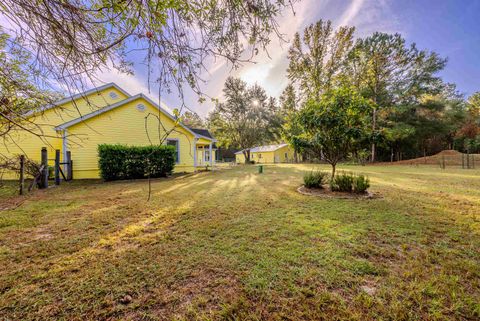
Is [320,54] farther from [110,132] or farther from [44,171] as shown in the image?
[44,171]

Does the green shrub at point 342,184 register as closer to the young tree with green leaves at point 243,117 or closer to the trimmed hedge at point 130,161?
the trimmed hedge at point 130,161

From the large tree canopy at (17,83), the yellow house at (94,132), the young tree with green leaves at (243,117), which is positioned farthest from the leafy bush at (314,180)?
the young tree with green leaves at (243,117)

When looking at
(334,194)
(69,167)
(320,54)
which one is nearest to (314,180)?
(334,194)

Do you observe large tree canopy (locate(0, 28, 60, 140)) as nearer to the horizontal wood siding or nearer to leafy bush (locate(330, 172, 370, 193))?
the horizontal wood siding

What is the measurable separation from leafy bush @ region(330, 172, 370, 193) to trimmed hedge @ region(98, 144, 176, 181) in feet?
23.4

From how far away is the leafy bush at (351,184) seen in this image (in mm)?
5117

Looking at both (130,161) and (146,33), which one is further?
(130,161)

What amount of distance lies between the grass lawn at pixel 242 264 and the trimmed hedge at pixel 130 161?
179 inches

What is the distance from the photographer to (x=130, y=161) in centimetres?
866

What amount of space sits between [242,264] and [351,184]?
4647mm

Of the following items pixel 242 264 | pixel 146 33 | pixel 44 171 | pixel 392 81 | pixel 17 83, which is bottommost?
pixel 242 264

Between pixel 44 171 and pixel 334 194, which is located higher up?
pixel 44 171

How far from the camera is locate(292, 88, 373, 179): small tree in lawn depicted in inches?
203

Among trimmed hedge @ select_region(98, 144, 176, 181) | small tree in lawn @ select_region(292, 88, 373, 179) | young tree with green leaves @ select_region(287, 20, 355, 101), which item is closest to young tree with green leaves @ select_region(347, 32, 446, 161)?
young tree with green leaves @ select_region(287, 20, 355, 101)
